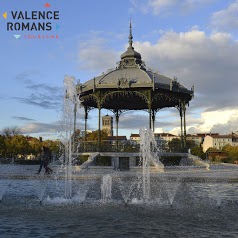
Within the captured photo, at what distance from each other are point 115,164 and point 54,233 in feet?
87.2

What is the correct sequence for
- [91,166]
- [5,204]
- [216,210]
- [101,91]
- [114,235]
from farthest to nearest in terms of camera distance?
[101,91]
[91,166]
[5,204]
[216,210]
[114,235]

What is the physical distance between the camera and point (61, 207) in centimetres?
1220

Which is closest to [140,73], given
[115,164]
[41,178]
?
[115,164]

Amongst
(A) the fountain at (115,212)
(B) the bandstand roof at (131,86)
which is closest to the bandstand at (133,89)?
(B) the bandstand roof at (131,86)

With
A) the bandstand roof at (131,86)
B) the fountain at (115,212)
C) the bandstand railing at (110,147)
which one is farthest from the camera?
the bandstand railing at (110,147)

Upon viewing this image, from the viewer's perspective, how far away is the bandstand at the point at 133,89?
110ft

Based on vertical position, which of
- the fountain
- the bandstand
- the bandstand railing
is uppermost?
the bandstand

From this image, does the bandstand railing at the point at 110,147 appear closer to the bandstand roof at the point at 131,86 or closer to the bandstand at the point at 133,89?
the bandstand at the point at 133,89

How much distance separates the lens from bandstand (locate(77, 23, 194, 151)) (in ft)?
110

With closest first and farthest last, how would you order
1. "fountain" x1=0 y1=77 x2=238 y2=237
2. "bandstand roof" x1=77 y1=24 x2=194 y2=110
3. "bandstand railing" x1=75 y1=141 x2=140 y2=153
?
"fountain" x1=0 y1=77 x2=238 y2=237, "bandstand roof" x1=77 y1=24 x2=194 y2=110, "bandstand railing" x1=75 y1=141 x2=140 y2=153

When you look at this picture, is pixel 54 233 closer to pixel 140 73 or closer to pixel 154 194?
pixel 154 194

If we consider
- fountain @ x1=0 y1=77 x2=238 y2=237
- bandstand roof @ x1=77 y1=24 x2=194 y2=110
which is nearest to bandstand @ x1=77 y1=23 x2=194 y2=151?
bandstand roof @ x1=77 y1=24 x2=194 y2=110

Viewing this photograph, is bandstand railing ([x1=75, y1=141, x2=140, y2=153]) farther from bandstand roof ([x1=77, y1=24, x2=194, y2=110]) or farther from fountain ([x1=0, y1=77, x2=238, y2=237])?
Result: fountain ([x1=0, y1=77, x2=238, y2=237])

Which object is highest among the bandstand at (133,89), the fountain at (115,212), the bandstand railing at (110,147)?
the bandstand at (133,89)
